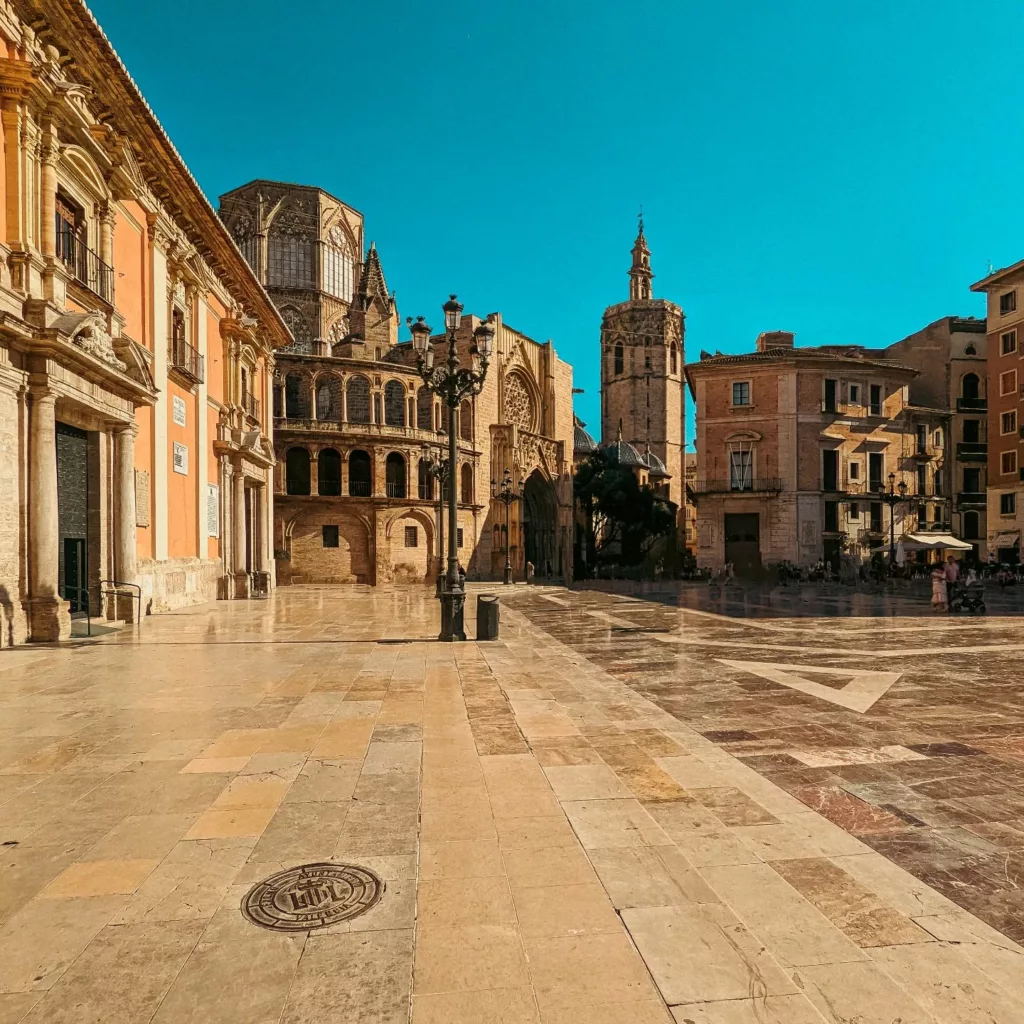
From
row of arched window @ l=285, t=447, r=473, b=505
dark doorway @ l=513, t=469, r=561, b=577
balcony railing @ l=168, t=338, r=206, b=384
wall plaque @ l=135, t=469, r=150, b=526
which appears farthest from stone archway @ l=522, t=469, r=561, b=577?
wall plaque @ l=135, t=469, r=150, b=526

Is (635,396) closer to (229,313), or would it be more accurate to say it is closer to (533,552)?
(533,552)

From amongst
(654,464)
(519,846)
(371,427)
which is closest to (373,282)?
(371,427)

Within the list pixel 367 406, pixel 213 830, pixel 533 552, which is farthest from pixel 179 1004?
pixel 533 552

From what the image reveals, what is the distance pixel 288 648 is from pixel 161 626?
4.47m

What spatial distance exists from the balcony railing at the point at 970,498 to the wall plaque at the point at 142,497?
144 feet

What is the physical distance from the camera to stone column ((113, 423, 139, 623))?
14320 mm

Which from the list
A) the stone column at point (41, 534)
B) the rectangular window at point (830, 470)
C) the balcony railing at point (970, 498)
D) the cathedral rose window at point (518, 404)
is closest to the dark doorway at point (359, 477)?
the cathedral rose window at point (518, 404)

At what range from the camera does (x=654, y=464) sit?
237ft

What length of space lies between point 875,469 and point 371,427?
27623 mm

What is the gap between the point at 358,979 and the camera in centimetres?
255

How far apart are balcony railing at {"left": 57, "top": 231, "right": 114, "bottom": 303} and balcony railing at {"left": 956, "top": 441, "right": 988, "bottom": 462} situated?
148 ft

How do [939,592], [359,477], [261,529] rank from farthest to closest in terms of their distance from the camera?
1. [359,477]
2. [261,529]
3. [939,592]

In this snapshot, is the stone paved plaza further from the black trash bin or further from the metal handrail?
the metal handrail

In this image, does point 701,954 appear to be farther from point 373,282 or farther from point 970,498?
point 373,282
